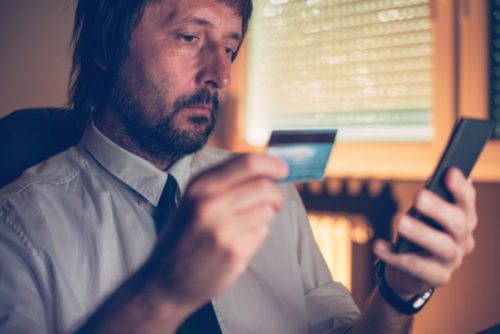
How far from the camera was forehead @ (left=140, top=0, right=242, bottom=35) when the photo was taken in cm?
94

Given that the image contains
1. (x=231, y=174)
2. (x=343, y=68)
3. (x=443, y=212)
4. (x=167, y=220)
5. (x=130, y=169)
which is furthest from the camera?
(x=343, y=68)

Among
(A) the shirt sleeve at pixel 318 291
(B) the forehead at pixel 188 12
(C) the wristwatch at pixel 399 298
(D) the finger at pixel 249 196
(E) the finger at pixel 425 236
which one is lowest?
(A) the shirt sleeve at pixel 318 291

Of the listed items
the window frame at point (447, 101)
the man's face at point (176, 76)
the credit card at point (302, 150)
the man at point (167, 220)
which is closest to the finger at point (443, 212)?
the man at point (167, 220)

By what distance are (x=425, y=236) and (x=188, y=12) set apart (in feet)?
2.45

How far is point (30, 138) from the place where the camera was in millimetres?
916

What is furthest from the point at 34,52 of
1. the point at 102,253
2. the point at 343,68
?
the point at 343,68

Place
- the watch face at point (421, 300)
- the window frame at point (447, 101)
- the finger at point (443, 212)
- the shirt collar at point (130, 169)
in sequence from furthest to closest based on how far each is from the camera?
the window frame at point (447, 101)
the shirt collar at point (130, 169)
the watch face at point (421, 300)
the finger at point (443, 212)

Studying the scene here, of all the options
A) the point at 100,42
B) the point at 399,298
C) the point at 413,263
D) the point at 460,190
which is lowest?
the point at 399,298

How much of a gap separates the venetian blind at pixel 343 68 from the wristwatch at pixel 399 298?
4.33 ft

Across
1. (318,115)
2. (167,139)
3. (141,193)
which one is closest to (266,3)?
(318,115)

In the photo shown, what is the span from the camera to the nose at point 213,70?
929mm

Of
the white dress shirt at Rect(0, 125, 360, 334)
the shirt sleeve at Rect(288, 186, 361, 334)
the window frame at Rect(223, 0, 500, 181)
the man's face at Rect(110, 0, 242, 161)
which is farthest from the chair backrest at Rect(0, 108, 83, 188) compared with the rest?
the window frame at Rect(223, 0, 500, 181)

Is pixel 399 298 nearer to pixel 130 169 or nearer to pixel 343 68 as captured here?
pixel 130 169

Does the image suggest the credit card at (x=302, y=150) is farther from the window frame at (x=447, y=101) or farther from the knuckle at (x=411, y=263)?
the window frame at (x=447, y=101)
